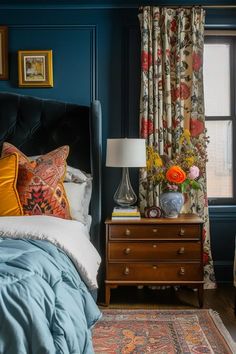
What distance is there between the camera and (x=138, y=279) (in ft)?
11.2

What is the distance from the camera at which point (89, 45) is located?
13.1ft

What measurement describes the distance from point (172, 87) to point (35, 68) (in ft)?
4.04

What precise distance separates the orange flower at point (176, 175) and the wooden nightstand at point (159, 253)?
→ 0.32 meters

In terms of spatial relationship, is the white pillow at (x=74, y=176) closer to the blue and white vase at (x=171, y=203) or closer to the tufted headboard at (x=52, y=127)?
the tufted headboard at (x=52, y=127)

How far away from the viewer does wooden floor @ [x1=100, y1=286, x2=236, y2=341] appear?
11.2 ft

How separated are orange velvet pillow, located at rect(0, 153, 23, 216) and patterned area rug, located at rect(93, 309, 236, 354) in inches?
38.4

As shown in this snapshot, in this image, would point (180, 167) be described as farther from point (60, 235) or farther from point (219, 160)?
point (60, 235)

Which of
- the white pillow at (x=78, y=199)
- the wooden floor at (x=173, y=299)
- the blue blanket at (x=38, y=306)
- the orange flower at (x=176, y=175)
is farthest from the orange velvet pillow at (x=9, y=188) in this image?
the orange flower at (x=176, y=175)

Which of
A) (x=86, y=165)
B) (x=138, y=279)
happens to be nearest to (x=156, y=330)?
(x=138, y=279)

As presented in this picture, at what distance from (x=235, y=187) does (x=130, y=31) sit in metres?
1.74

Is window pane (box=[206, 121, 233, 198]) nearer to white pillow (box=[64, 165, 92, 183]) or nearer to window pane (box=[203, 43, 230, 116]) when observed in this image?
window pane (box=[203, 43, 230, 116])

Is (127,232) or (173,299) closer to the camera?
(127,232)

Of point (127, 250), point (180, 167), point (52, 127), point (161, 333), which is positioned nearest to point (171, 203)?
point (180, 167)

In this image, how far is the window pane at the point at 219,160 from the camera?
4.18 metres
